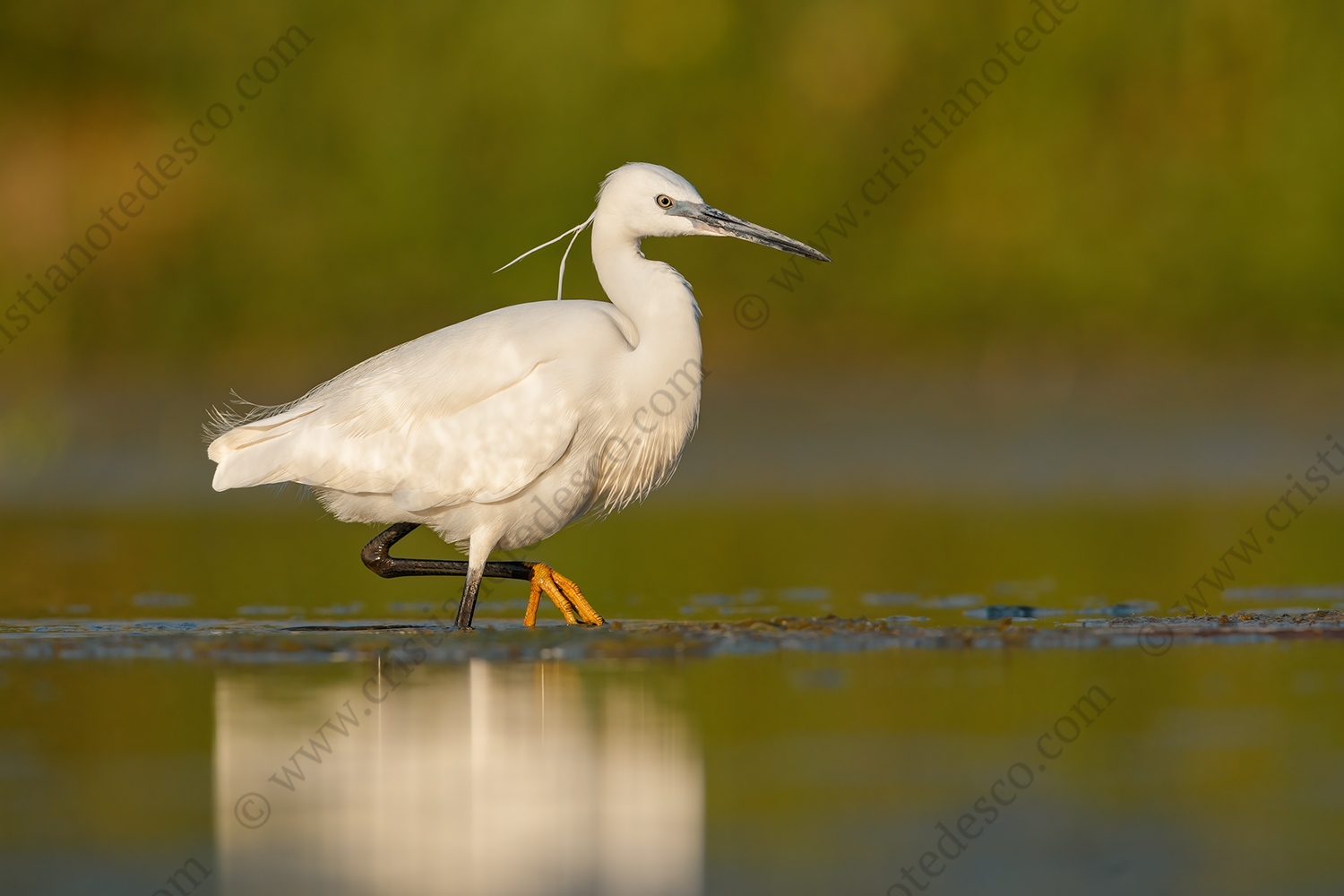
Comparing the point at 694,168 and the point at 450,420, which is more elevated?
the point at 694,168

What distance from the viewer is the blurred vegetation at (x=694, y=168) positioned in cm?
2216

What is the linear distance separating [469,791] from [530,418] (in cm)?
309

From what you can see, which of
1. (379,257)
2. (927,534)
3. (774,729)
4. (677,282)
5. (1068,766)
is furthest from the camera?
(379,257)

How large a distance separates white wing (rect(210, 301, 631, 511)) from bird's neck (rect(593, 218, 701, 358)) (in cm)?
12

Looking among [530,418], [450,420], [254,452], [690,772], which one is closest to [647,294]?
[530,418]

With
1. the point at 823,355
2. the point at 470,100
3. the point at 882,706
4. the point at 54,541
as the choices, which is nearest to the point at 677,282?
the point at 882,706

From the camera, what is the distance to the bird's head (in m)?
9.03

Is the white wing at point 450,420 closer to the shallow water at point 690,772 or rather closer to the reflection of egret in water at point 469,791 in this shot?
the shallow water at point 690,772

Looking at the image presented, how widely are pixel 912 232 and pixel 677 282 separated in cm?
1438

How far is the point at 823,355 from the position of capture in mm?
21703

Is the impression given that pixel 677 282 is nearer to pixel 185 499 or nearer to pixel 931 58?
pixel 185 499

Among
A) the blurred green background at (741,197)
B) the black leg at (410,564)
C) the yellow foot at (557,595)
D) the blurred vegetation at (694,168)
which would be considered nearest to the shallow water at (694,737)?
the black leg at (410,564)

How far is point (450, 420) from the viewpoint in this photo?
29.0 feet

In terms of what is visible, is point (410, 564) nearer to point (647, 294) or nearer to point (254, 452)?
point (254, 452)
